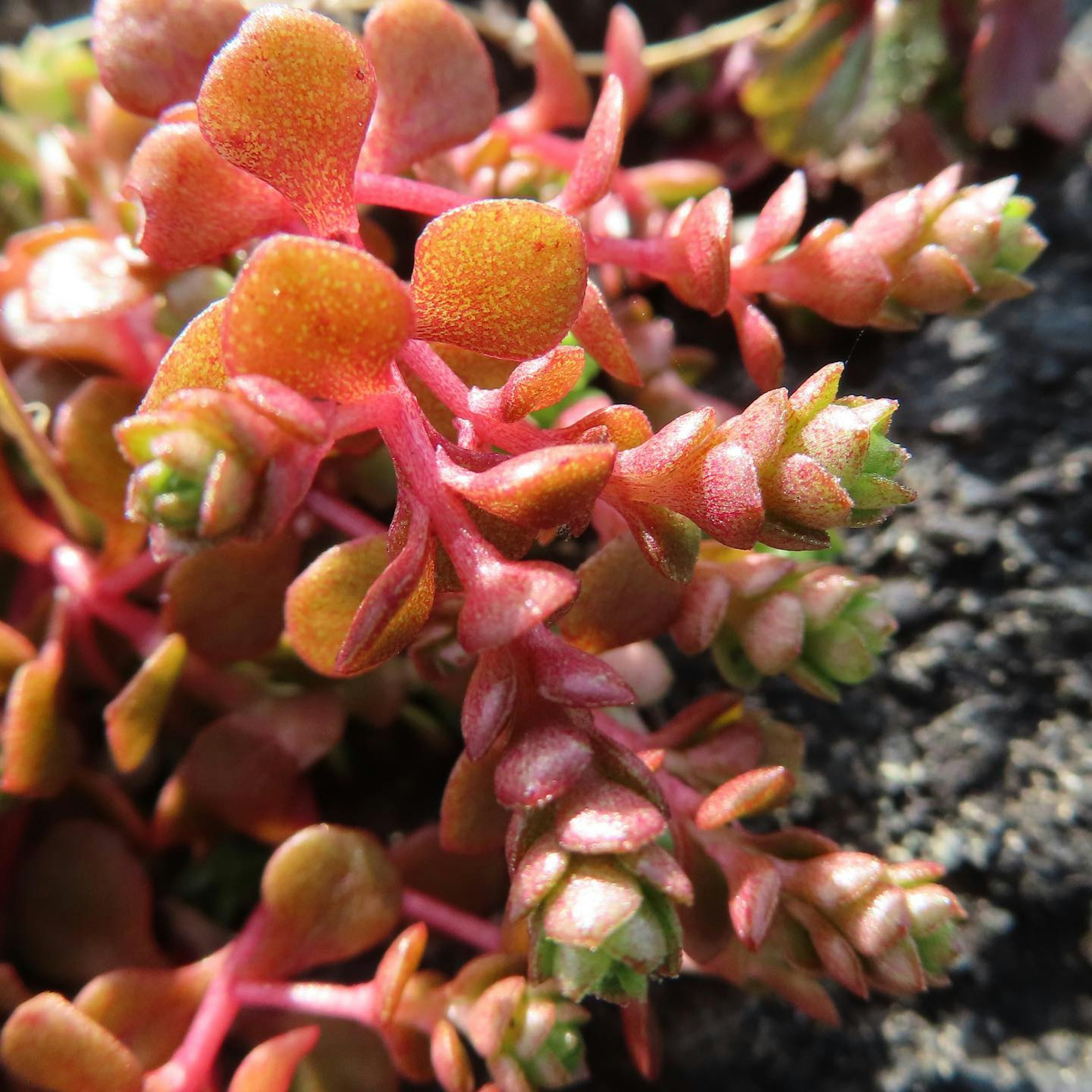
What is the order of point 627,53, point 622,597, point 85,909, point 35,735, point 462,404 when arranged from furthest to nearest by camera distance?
point 627,53 → point 85,909 → point 35,735 → point 622,597 → point 462,404

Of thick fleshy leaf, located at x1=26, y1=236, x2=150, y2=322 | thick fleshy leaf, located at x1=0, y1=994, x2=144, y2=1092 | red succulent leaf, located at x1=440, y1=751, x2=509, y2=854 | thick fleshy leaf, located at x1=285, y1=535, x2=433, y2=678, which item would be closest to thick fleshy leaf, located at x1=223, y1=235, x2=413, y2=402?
thick fleshy leaf, located at x1=285, y1=535, x2=433, y2=678

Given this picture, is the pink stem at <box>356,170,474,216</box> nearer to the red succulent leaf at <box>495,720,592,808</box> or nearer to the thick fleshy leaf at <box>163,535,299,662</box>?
the thick fleshy leaf at <box>163,535,299,662</box>

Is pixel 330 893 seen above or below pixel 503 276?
below

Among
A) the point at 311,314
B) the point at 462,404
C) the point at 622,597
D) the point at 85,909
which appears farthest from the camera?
the point at 85,909

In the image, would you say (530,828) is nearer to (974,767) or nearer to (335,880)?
(335,880)

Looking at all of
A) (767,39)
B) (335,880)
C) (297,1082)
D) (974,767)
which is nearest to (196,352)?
(335,880)

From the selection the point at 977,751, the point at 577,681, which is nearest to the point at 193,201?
Result: the point at 577,681

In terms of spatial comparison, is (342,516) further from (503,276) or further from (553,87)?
(553,87)
